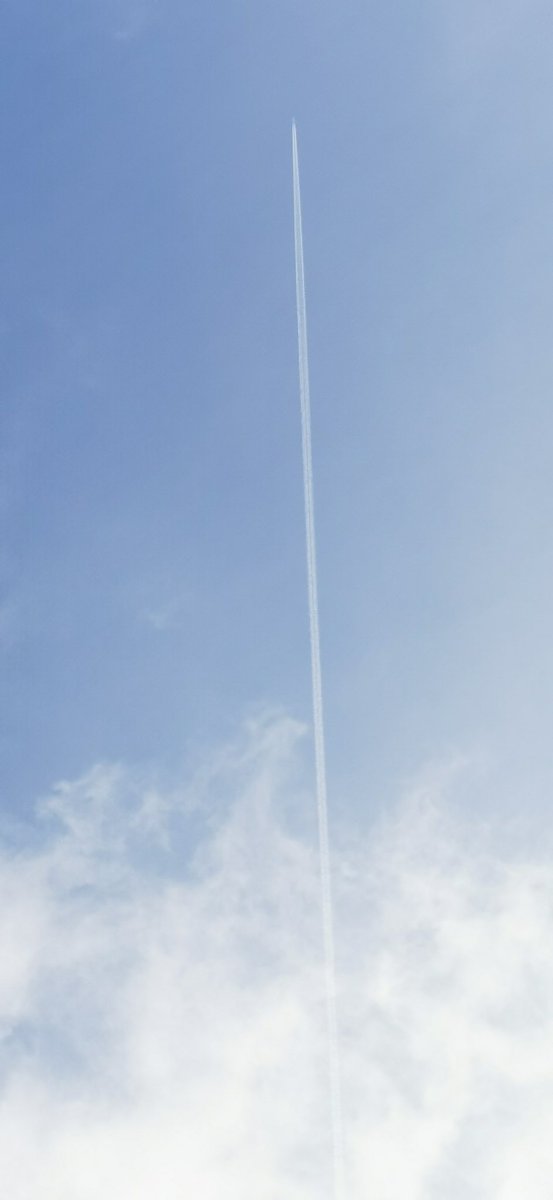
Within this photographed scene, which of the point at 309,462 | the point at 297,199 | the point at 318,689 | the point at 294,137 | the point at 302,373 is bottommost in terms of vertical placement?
the point at 318,689

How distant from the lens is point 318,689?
9125 cm

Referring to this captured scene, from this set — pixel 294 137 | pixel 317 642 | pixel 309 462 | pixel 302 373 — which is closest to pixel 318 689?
pixel 317 642

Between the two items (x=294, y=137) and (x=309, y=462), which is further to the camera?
(x=294, y=137)

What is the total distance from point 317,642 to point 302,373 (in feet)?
132

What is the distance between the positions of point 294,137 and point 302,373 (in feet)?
131

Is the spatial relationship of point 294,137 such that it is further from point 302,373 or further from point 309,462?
point 309,462

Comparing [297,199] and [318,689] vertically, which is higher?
[297,199]

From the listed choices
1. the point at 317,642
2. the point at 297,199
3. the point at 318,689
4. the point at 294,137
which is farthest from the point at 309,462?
the point at 294,137

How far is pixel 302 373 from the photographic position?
9856 cm

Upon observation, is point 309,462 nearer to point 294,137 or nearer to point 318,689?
point 318,689

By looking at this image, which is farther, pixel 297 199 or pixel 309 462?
pixel 297 199

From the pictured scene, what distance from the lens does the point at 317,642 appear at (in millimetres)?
91938

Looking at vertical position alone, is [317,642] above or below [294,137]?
below

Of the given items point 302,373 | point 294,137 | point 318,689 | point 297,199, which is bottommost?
point 318,689
